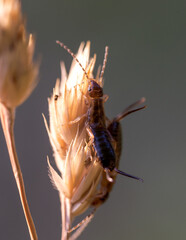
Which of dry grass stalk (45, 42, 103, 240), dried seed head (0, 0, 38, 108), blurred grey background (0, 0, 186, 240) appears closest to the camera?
dried seed head (0, 0, 38, 108)

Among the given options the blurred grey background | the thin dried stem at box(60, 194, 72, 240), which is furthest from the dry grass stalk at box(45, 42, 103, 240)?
the blurred grey background

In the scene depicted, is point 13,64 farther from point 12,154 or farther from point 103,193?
point 103,193

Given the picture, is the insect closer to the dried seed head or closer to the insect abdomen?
the insect abdomen

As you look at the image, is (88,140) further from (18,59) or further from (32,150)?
A: (32,150)

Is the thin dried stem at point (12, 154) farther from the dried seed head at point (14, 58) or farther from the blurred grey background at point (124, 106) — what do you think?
the blurred grey background at point (124, 106)

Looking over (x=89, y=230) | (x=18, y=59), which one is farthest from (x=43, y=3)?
(x=18, y=59)

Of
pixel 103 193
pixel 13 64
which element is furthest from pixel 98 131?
pixel 13 64
